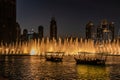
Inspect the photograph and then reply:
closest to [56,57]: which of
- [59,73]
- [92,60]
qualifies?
[92,60]

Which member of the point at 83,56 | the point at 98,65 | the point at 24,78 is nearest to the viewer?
the point at 24,78

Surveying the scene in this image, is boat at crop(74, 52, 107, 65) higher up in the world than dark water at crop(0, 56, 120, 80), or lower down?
higher up

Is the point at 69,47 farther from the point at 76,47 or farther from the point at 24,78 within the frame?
the point at 24,78

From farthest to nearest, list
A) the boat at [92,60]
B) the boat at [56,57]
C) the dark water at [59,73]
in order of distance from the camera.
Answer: the boat at [56,57] < the boat at [92,60] < the dark water at [59,73]

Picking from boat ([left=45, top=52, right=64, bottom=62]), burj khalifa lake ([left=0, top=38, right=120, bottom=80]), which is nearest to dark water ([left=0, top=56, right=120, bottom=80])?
burj khalifa lake ([left=0, top=38, right=120, bottom=80])

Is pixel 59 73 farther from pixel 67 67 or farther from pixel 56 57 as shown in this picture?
pixel 56 57

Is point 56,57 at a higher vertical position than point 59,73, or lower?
higher

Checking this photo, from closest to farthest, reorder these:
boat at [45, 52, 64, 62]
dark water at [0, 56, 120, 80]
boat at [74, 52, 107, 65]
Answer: dark water at [0, 56, 120, 80] < boat at [74, 52, 107, 65] < boat at [45, 52, 64, 62]

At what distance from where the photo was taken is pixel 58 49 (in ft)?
648

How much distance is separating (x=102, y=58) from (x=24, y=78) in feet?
161

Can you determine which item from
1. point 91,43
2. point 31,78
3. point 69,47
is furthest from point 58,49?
point 31,78

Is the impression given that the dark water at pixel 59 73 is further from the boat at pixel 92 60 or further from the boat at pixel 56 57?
the boat at pixel 56 57

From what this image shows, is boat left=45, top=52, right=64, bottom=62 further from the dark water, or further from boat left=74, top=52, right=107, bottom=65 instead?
Answer: the dark water

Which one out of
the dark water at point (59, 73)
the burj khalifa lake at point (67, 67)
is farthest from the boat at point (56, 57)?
the dark water at point (59, 73)
